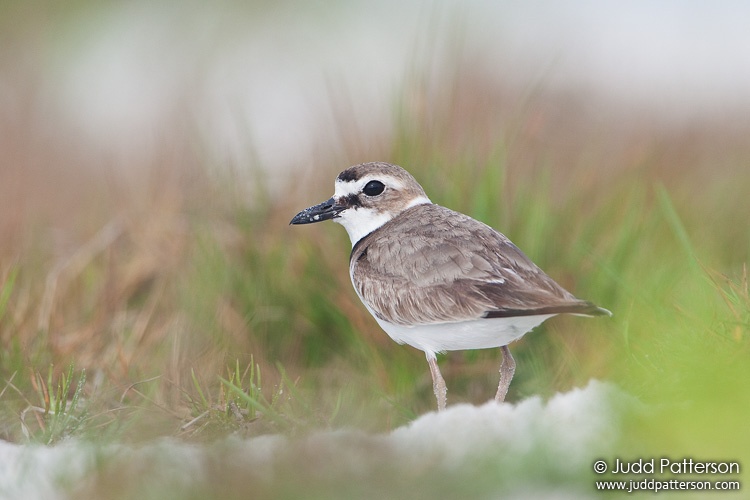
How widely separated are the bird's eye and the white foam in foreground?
1704mm

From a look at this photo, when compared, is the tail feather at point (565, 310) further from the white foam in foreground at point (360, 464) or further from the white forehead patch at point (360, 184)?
the white forehead patch at point (360, 184)

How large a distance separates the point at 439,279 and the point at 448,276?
4cm

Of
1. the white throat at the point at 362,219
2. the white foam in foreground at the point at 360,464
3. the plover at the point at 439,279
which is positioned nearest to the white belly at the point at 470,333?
the plover at the point at 439,279

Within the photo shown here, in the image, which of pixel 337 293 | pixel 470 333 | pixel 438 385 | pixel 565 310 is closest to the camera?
pixel 565 310

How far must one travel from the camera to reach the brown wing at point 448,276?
3947mm

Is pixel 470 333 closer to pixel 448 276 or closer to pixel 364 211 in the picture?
pixel 448 276

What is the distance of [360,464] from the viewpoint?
2.98 meters

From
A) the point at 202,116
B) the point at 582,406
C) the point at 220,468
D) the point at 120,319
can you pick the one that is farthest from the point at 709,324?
the point at 202,116

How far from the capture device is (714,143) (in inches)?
370

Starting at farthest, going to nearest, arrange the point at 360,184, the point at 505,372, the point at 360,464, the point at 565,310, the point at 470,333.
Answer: the point at 360,184 < the point at 505,372 < the point at 470,333 < the point at 565,310 < the point at 360,464

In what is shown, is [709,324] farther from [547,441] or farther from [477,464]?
[477,464]

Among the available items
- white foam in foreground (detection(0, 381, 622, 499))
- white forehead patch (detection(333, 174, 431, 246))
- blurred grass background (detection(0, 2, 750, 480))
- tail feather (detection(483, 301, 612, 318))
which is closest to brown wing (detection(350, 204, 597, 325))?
tail feather (detection(483, 301, 612, 318))

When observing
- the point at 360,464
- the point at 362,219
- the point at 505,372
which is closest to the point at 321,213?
the point at 362,219

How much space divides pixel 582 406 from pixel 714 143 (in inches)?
268
